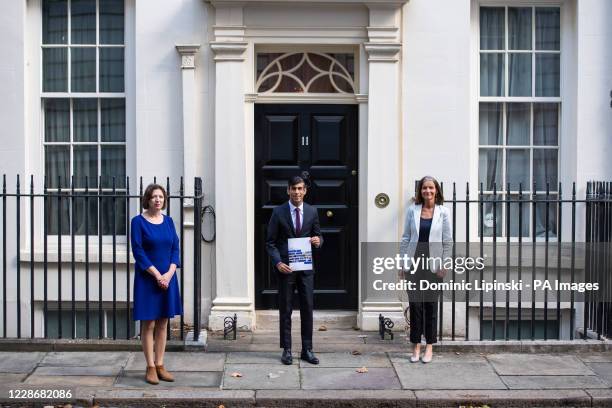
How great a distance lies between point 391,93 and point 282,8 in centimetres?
152

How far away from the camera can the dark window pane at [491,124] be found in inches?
439

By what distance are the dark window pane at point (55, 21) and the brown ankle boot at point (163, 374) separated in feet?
14.2

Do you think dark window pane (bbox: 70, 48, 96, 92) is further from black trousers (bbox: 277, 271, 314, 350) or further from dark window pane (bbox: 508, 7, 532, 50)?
dark window pane (bbox: 508, 7, 532, 50)

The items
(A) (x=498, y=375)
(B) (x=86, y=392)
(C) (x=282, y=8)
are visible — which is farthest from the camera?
(C) (x=282, y=8)

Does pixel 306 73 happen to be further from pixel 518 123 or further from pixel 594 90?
pixel 594 90

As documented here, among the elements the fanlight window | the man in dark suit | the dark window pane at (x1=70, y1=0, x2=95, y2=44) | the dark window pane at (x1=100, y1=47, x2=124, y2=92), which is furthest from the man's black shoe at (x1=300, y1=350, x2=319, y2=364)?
the dark window pane at (x1=70, y1=0, x2=95, y2=44)

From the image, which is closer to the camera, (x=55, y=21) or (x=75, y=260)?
(x=75, y=260)

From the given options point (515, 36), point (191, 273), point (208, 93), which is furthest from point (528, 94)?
point (191, 273)

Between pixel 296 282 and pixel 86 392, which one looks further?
pixel 296 282

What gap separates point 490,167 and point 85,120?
472 centimetres

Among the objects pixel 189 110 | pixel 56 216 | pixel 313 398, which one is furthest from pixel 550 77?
pixel 56 216

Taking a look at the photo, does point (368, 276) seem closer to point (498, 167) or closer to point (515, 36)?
point (498, 167)

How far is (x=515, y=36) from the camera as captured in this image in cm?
1111

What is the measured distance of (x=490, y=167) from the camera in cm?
1120
